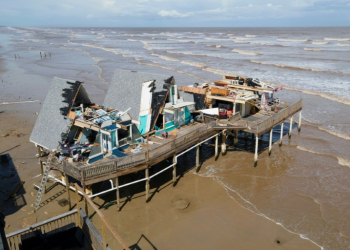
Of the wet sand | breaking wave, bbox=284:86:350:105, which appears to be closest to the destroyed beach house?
the wet sand

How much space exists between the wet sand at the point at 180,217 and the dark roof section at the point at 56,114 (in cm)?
344

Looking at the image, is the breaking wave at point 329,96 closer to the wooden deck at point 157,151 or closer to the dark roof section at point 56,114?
the wooden deck at point 157,151

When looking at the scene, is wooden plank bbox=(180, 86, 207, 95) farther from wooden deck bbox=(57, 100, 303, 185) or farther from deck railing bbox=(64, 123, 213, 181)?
deck railing bbox=(64, 123, 213, 181)

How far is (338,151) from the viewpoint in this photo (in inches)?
1225

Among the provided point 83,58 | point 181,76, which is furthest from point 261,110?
point 83,58

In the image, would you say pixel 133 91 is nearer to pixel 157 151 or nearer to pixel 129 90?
pixel 129 90

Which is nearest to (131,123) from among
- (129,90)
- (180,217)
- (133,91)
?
(133,91)

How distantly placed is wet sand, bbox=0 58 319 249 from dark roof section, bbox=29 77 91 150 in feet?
11.3

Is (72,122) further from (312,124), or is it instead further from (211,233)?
(312,124)

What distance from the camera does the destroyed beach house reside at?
20141 millimetres

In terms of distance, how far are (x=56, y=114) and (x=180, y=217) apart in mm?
11530

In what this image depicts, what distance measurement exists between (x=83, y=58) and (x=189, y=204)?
75.7 meters

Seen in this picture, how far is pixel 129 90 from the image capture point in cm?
2520

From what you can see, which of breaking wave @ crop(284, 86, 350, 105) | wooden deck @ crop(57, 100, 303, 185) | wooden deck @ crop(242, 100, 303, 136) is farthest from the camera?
breaking wave @ crop(284, 86, 350, 105)
